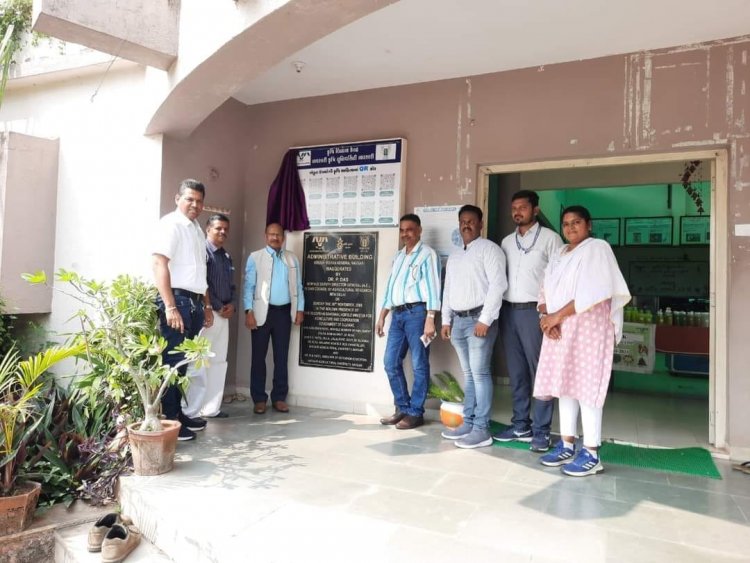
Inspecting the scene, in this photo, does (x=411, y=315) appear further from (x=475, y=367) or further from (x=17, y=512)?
(x=17, y=512)

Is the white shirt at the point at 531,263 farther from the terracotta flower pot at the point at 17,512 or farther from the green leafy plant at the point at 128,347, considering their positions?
the terracotta flower pot at the point at 17,512

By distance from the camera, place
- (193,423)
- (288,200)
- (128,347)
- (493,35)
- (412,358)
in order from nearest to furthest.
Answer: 1. (128,347)
2. (493,35)
3. (193,423)
4. (412,358)
5. (288,200)

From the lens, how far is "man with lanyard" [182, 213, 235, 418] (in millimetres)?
4121

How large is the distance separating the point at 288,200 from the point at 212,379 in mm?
1795

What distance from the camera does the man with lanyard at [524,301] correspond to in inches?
144

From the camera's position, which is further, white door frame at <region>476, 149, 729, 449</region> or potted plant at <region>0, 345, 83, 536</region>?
white door frame at <region>476, 149, 729, 449</region>

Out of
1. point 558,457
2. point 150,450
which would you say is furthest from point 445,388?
point 150,450

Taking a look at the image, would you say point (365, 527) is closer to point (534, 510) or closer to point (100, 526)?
point (534, 510)

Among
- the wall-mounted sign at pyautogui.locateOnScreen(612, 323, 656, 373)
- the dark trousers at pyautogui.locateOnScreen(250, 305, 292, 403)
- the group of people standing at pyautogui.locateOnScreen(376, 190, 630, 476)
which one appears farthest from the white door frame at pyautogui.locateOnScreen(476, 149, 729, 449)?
the dark trousers at pyautogui.locateOnScreen(250, 305, 292, 403)

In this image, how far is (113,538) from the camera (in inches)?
96.3

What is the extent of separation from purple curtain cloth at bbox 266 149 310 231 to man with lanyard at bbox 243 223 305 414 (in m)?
0.28

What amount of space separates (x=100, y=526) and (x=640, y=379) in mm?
5973

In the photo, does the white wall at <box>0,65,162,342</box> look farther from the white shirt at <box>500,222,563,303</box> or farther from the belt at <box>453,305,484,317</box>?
the white shirt at <box>500,222,563,303</box>

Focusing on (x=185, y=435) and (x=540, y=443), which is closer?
(x=540, y=443)
